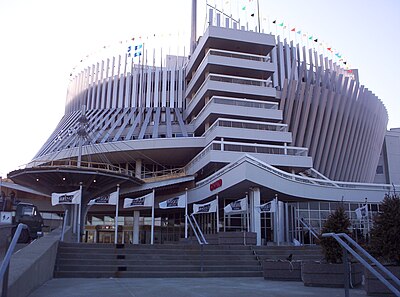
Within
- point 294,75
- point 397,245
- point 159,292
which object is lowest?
point 159,292

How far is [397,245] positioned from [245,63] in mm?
41398

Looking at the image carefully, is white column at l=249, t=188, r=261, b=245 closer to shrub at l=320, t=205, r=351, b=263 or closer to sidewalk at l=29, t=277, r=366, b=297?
shrub at l=320, t=205, r=351, b=263

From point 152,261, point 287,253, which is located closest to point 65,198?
point 152,261

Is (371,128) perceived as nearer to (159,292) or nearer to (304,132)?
(304,132)

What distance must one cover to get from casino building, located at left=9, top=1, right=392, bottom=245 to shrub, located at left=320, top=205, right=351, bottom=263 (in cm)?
1990

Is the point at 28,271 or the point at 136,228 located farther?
the point at 136,228

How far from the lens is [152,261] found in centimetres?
1811

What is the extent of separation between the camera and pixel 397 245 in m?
11.1

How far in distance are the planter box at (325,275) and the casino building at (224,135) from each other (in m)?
20.4

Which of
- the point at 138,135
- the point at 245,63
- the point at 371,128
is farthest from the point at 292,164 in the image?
the point at 371,128

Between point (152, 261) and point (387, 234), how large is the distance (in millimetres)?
10008

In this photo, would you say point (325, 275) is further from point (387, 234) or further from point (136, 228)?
point (136, 228)

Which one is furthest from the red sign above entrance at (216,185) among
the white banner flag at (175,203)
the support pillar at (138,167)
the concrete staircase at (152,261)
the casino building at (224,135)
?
the support pillar at (138,167)

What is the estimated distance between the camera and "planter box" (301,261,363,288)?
12336 mm
